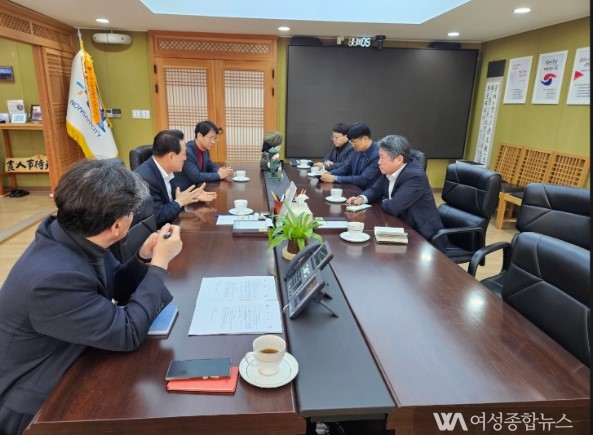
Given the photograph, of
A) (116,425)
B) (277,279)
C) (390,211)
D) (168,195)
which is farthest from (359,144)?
(116,425)

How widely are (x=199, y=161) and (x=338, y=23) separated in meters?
2.32

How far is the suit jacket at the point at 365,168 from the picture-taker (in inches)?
134

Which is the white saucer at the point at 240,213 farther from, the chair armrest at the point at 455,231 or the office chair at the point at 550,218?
the office chair at the point at 550,218

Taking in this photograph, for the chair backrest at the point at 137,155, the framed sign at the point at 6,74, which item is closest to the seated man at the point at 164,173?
the chair backrest at the point at 137,155

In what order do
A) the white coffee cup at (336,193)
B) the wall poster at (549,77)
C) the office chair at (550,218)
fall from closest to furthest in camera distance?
the office chair at (550,218), the white coffee cup at (336,193), the wall poster at (549,77)

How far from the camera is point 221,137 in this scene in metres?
5.52

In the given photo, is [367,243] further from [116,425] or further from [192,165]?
[192,165]

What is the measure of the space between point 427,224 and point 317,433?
150 centimetres

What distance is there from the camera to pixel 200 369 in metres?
0.93

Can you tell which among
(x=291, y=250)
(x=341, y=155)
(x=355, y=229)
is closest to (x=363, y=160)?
(x=341, y=155)

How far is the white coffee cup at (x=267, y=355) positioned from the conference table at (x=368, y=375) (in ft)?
0.15

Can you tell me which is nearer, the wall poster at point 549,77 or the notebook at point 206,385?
the notebook at point 206,385

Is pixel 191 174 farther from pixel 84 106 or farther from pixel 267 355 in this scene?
pixel 84 106

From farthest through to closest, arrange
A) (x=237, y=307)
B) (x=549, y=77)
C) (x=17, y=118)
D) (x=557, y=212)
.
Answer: (x=17, y=118)
(x=549, y=77)
(x=557, y=212)
(x=237, y=307)
